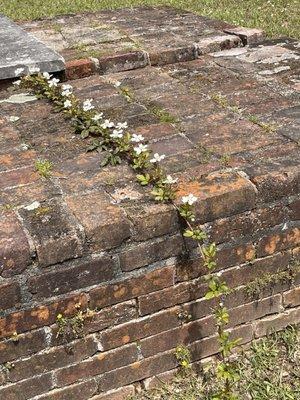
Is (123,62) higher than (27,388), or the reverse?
(123,62)

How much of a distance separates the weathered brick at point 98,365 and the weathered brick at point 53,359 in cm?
3

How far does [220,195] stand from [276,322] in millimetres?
821

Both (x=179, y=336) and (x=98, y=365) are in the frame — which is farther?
(x=179, y=336)

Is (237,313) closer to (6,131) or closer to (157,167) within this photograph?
(157,167)

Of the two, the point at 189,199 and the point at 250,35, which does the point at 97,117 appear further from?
the point at 250,35

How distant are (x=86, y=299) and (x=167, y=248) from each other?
0.40 m

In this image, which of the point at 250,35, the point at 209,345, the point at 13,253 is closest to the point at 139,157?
the point at 13,253

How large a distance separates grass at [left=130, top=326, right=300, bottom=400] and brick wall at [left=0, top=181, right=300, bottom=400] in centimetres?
8

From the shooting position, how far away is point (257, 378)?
2.63 m

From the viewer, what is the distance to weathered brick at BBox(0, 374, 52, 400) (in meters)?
2.31

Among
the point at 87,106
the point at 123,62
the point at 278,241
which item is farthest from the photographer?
the point at 123,62

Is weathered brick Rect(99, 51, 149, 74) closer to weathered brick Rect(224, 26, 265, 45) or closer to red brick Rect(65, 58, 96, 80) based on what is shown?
red brick Rect(65, 58, 96, 80)

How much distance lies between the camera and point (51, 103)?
11.7 feet

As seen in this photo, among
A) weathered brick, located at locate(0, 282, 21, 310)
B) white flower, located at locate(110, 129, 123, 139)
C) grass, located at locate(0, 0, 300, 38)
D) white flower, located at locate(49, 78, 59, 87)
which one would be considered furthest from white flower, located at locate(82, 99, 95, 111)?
grass, located at locate(0, 0, 300, 38)
